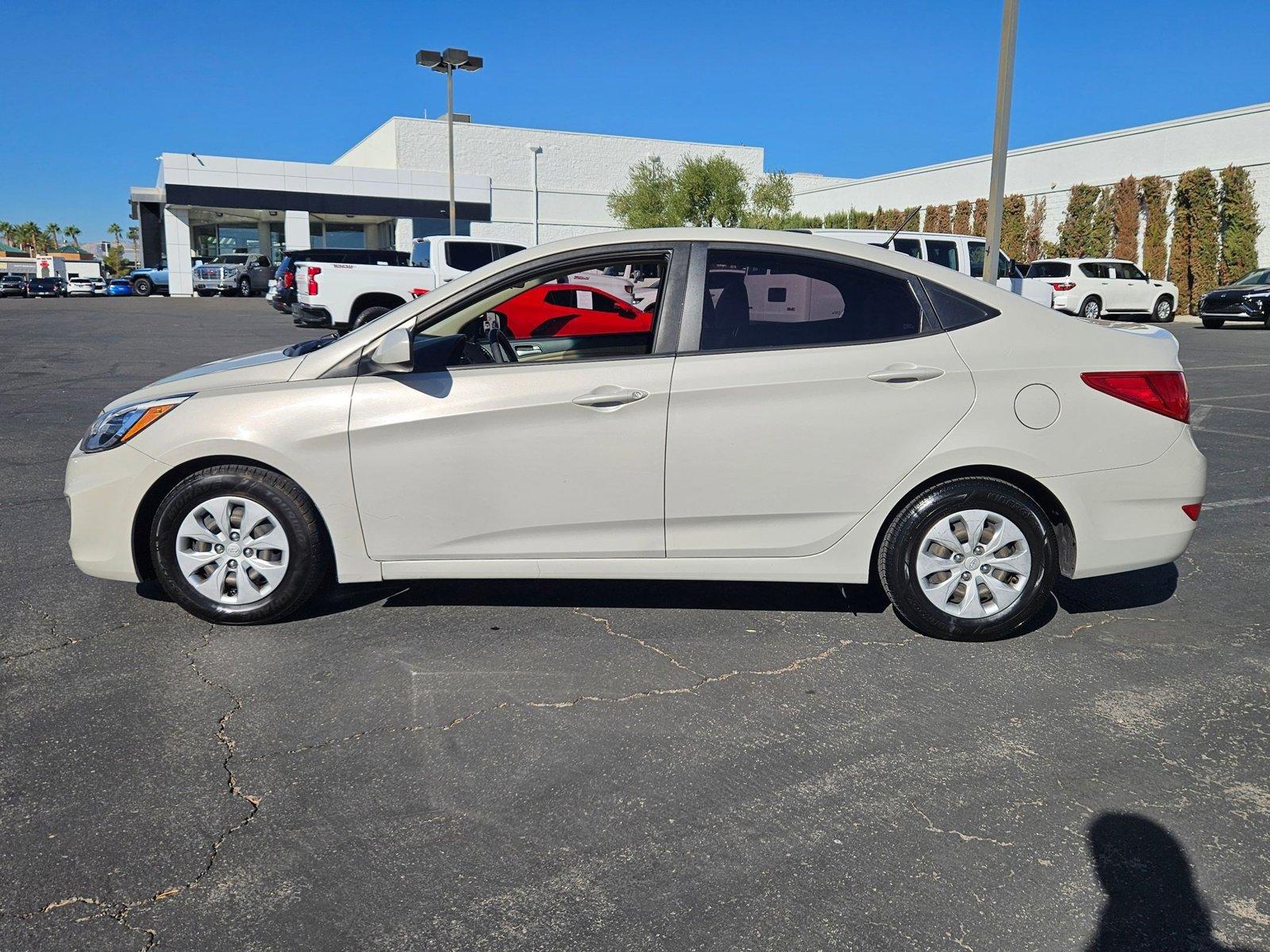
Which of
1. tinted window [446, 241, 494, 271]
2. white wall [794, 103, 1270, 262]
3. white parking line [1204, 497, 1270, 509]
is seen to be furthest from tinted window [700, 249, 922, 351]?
white wall [794, 103, 1270, 262]

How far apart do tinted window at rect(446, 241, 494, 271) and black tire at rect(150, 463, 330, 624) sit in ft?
53.3

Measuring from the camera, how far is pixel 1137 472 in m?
4.22

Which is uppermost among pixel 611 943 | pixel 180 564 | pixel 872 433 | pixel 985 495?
pixel 872 433

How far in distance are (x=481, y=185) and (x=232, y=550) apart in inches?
1912

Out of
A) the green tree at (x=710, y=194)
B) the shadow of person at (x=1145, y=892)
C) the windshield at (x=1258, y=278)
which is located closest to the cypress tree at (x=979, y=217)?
the green tree at (x=710, y=194)

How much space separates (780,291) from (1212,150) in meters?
34.5

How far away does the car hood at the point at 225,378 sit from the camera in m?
4.29

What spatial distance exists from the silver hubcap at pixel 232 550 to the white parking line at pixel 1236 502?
591 centimetres

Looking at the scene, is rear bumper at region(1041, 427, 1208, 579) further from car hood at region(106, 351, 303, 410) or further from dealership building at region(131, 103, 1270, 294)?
dealership building at region(131, 103, 1270, 294)

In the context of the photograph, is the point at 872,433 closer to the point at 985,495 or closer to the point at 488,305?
the point at 985,495

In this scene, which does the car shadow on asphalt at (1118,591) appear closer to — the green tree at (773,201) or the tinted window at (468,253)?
the tinted window at (468,253)

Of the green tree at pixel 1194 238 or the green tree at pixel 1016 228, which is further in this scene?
the green tree at pixel 1016 228

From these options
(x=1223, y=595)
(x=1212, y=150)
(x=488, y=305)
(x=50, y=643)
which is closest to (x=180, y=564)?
(x=50, y=643)

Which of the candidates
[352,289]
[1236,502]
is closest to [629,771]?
[1236,502]
